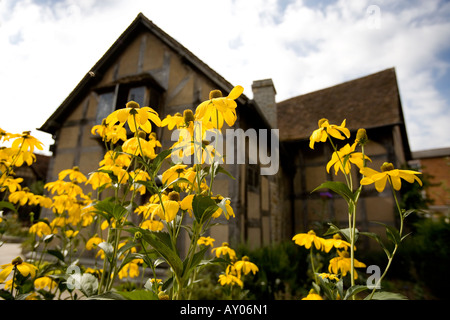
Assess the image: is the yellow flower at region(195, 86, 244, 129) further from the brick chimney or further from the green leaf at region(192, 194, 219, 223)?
the brick chimney

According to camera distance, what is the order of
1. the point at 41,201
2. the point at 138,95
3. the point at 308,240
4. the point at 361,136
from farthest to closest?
the point at 138,95
the point at 41,201
the point at 308,240
the point at 361,136

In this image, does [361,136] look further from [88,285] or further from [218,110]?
[88,285]

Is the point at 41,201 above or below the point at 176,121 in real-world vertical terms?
below

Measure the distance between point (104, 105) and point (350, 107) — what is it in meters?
7.20

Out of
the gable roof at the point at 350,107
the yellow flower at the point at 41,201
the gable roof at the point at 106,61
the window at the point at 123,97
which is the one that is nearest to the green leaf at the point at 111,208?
the yellow flower at the point at 41,201

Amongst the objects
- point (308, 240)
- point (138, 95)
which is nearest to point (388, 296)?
point (308, 240)

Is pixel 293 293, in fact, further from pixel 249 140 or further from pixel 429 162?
pixel 429 162

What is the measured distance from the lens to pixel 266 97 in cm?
834

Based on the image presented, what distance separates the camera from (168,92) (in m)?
6.50

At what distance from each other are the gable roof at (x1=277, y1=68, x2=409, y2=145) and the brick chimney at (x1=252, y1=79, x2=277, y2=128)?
32.8 inches

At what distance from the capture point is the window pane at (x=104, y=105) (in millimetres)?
6555
